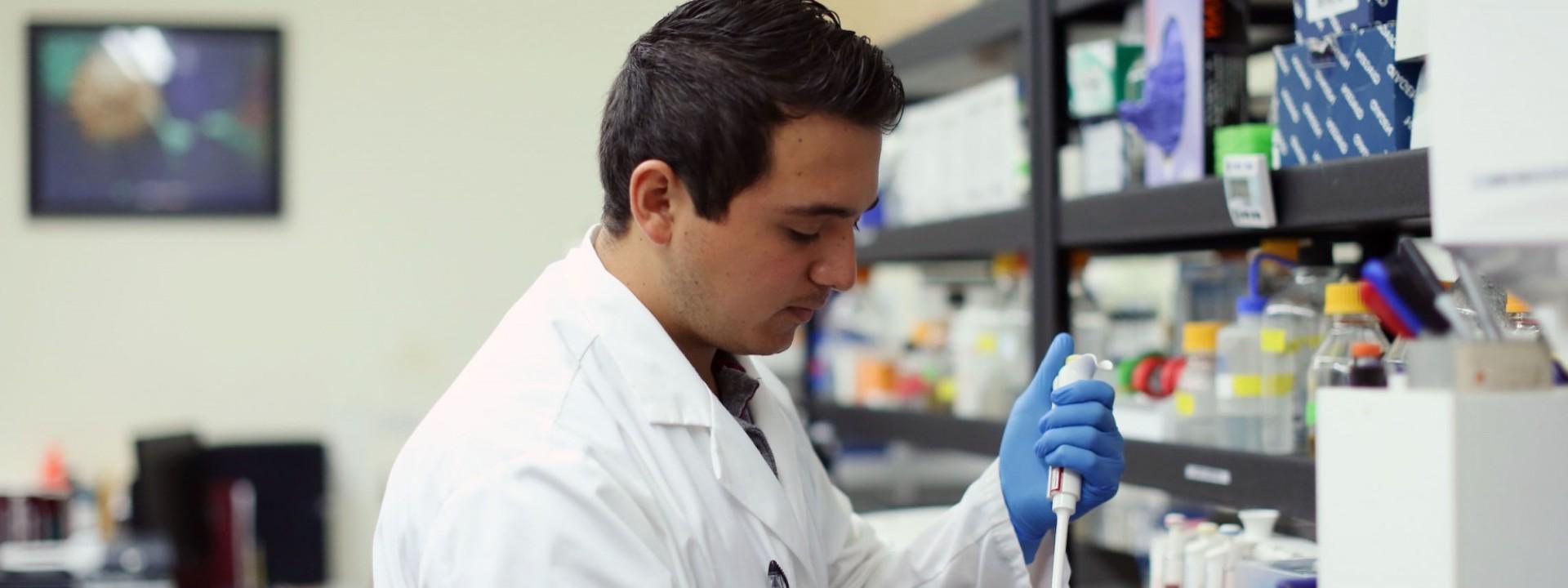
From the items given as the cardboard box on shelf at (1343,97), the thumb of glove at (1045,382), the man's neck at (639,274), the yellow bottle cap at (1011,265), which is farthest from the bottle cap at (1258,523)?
the yellow bottle cap at (1011,265)

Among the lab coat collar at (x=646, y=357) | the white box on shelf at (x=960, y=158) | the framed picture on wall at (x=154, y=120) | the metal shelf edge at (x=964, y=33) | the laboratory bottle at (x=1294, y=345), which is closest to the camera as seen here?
the lab coat collar at (x=646, y=357)

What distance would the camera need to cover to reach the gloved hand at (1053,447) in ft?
4.41

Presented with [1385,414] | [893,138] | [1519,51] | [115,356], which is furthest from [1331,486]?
[115,356]

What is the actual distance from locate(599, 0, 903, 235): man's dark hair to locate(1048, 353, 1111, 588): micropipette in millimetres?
319

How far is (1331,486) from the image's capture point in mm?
1010

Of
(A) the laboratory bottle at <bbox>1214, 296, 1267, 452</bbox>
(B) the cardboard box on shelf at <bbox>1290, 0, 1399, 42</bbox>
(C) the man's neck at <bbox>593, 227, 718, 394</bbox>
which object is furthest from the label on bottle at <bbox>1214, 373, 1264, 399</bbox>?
(C) the man's neck at <bbox>593, 227, 718, 394</bbox>

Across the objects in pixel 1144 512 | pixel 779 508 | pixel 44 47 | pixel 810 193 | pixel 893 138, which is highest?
pixel 44 47

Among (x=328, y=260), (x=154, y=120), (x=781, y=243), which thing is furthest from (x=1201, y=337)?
(x=154, y=120)

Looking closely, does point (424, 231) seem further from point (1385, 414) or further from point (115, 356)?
point (1385, 414)

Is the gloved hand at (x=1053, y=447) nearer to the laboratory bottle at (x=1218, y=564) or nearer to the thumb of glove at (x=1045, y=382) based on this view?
the thumb of glove at (x=1045, y=382)

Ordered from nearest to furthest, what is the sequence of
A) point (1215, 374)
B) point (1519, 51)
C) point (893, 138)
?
point (1519, 51)
point (1215, 374)
point (893, 138)

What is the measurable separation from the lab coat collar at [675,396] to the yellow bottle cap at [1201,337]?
618mm

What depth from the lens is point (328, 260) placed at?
481cm

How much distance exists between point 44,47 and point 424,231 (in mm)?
1404
